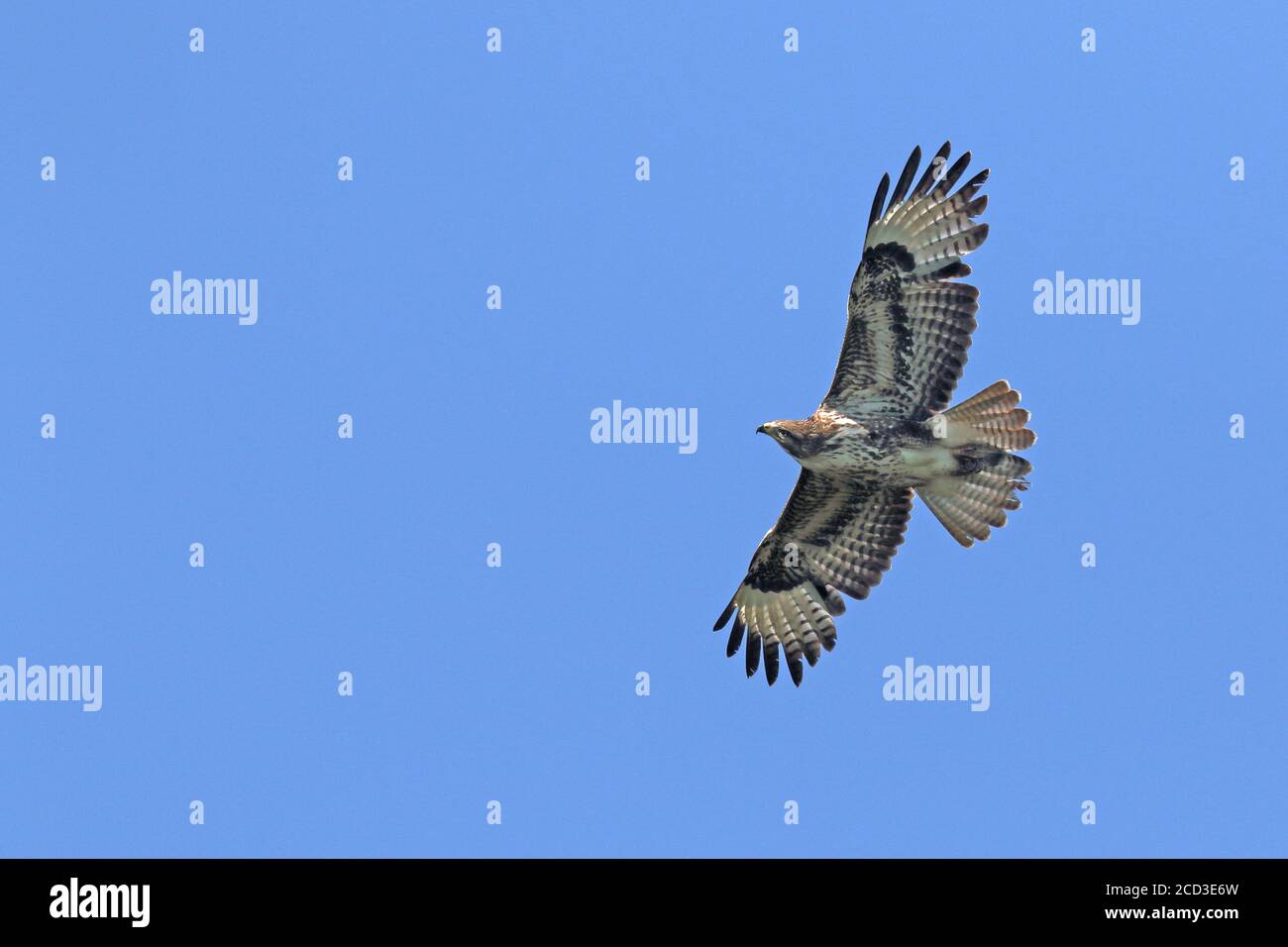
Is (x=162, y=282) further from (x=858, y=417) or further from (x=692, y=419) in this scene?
(x=858, y=417)

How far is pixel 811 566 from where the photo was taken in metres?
15.2

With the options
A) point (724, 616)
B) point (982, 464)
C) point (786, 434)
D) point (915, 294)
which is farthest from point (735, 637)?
point (915, 294)

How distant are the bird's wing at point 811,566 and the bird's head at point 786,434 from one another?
84cm

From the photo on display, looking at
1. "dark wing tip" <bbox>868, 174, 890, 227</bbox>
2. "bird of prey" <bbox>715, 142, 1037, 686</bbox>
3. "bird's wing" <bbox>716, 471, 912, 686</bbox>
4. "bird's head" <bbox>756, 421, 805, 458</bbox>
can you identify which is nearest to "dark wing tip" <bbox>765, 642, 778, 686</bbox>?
"bird's wing" <bbox>716, 471, 912, 686</bbox>

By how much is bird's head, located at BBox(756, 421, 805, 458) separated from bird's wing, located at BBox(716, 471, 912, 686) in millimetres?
841

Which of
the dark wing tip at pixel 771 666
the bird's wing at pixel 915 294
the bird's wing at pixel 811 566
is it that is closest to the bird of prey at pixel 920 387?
the bird's wing at pixel 915 294

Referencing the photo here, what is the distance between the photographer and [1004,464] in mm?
13609

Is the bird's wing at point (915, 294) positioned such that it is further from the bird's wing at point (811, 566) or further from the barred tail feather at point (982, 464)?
the bird's wing at point (811, 566)
